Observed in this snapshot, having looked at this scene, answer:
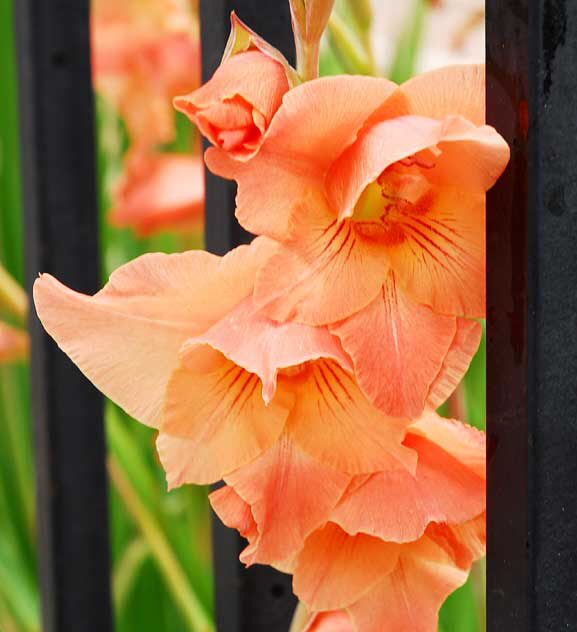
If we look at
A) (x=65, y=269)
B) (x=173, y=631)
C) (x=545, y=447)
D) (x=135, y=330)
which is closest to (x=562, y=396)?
(x=545, y=447)

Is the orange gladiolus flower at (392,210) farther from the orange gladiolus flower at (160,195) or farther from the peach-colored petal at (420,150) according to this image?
the orange gladiolus flower at (160,195)

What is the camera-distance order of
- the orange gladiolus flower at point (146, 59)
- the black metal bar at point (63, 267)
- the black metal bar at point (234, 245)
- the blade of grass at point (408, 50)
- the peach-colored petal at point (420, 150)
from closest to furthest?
the peach-colored petal at point (420, 150)
the black metal bar at point (234, 245)
the black metal bar at point (63, 267)
the blade of grass at point (408, 50)
the orange gladiolus flower at point (146, 59)

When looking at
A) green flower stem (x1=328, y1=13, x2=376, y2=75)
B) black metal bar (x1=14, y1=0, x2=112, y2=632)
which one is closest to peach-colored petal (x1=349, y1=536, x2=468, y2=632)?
green flower stem (x1=328, y1=13, x2=376, y2=75)

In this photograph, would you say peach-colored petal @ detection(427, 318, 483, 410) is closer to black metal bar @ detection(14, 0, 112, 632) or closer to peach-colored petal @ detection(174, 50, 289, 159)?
peach-colored petal @ detection(174, 50, 289, 159)

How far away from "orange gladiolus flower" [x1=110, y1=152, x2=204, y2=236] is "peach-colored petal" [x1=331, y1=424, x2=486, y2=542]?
0.73 m

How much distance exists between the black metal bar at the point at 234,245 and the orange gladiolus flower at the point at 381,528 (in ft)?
0.50

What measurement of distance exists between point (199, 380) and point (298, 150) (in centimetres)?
7

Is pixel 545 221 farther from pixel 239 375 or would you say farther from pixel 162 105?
pixel 162 105

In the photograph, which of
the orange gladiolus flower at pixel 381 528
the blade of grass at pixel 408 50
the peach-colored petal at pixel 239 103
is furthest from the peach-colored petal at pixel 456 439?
the blade of grass at pixel 408 50

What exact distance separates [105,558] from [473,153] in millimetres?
515

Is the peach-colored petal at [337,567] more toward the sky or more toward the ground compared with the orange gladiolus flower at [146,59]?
more toward the ground

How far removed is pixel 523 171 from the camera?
1.11 ft

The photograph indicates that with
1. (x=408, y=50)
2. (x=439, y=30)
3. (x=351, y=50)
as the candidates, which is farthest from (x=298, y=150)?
(x=439, y=30)

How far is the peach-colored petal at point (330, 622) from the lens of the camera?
1.41ft
